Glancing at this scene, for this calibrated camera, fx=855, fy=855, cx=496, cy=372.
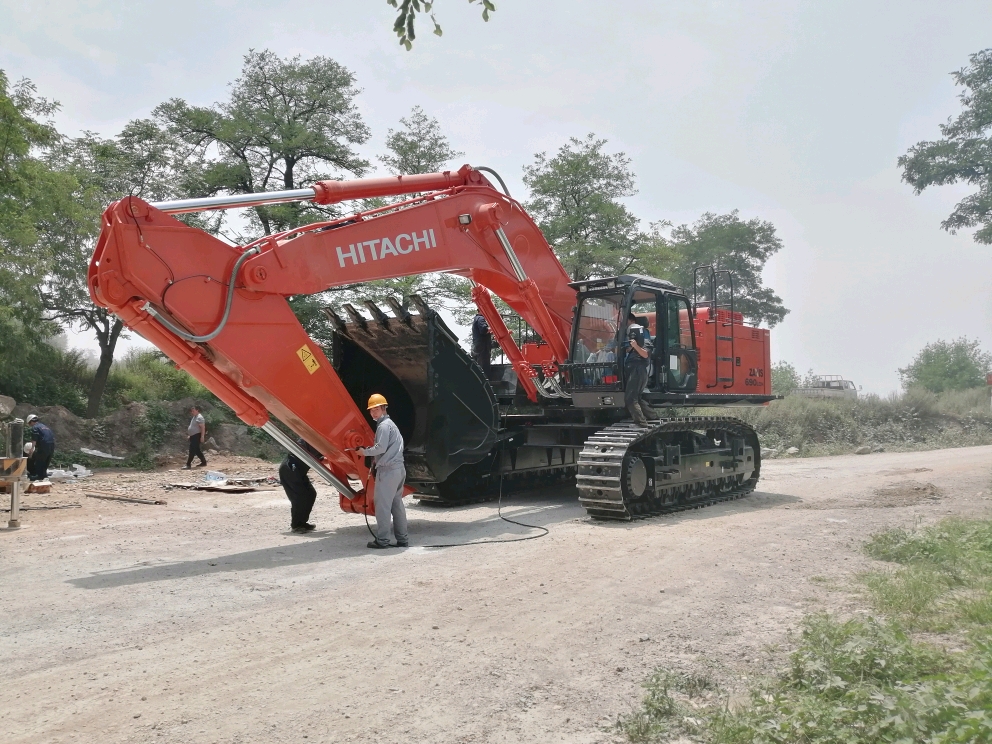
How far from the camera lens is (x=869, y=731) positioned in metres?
3.63

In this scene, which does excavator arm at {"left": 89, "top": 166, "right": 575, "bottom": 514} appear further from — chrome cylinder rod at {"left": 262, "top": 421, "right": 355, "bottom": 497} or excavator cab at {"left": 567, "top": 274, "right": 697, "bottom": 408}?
excavator cab at {"left": 567, "top": 274, "right": 697, "bottom": 408}

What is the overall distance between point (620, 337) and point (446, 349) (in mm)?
2689

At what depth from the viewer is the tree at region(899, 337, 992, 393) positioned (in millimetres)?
56500

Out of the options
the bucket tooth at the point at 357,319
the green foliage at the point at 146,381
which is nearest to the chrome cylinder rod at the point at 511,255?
the bucket tooth at the point at 357,319

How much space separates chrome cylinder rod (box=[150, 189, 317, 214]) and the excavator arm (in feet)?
0.05

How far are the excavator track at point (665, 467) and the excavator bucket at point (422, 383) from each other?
1397 mm

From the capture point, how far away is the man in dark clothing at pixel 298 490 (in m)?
9.85

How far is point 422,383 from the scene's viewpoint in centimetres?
1036

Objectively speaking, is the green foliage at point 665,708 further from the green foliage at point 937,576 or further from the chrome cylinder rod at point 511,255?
the chrome cylinder rod at point 511,255

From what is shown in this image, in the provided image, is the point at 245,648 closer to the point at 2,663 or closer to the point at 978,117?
the point at 2,663

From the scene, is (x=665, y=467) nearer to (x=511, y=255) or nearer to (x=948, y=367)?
(x=511, y=255)

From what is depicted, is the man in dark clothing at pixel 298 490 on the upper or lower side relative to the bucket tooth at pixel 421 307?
lower

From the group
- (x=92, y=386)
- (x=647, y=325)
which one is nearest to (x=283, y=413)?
(x=647, y=325)

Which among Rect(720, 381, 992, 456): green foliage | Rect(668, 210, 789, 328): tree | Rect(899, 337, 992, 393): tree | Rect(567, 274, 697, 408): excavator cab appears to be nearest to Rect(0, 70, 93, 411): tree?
Rect(567, 274, 697, 408): excavator cab
